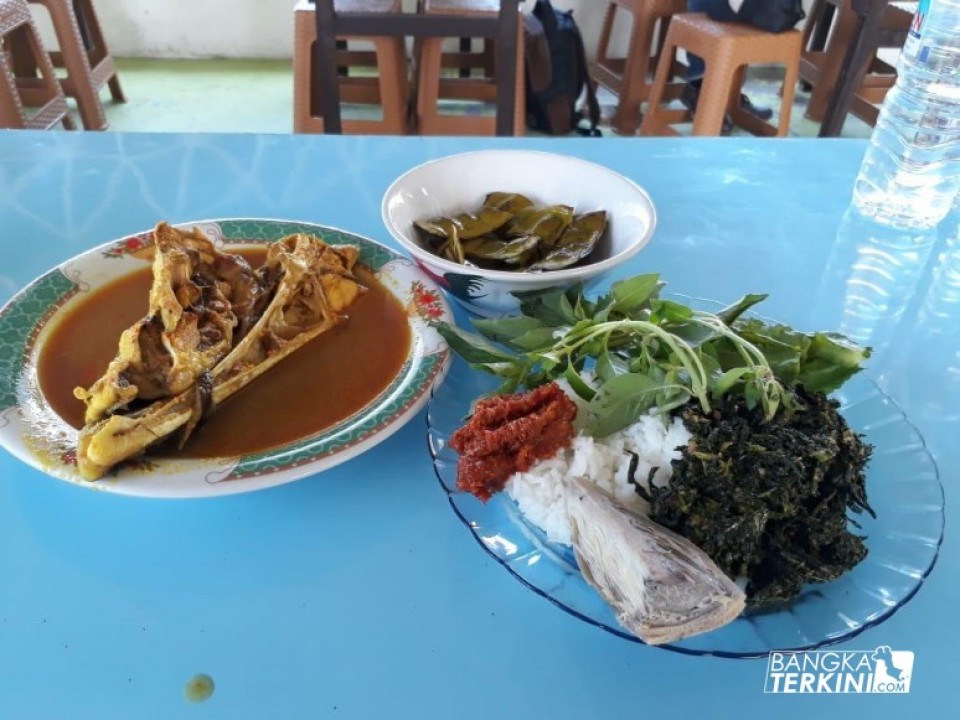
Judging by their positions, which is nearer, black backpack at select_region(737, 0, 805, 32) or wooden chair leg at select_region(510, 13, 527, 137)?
wooden chair leg at select_region(510, 13, 527, 137)

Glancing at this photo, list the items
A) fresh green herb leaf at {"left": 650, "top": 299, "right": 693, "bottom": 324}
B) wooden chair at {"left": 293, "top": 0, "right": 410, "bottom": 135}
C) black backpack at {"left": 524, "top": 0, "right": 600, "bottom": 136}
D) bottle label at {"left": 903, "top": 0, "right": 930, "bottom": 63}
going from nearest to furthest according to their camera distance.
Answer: fresh green herb leaf at {"left": 650, "top": 299, "right": 693, "bottom": 324}
bottle label at {"left": 903, "top": 0, "right": 930, "bottom": 63}
wooden chair at {"left": 293, "top": 0, "right": 410, "bottom": 135}
black backpack at {"left": 524, "top": 0, "right": 600, "bottom": 136}

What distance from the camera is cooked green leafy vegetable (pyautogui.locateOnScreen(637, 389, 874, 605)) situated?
1.89ft

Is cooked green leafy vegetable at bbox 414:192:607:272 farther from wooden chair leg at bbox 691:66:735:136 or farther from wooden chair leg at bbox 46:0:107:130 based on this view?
wooden chair leg at bbox 46:0:107:130

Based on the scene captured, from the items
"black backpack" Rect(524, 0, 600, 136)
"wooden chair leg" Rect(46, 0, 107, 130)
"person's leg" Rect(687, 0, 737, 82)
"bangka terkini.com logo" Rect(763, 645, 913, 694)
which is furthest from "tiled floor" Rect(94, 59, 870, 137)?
"bangka terkini.com logo" Rect(763, 645, 913, 694)

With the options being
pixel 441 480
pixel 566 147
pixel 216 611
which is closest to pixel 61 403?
pixel 216 611

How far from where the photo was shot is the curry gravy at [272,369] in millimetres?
762

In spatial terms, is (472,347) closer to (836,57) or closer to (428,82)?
(428,82)

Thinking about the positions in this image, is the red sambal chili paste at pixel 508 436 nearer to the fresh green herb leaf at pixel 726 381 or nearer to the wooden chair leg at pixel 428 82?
the fresh green herb leaf at pixel 726 381

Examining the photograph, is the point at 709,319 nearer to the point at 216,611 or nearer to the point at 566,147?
the point at 216,611

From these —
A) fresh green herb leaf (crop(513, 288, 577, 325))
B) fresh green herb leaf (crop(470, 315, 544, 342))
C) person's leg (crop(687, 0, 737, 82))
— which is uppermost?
fresh green herb leaf (crop(513, 288, 577, 325))

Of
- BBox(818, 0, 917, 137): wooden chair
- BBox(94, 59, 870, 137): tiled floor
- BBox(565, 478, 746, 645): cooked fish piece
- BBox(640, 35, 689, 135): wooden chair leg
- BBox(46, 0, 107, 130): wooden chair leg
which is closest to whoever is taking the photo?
BBox(565, 478, 746, 645): cooked fish piece

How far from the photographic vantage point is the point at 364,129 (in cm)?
264

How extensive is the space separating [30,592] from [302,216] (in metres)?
0.73

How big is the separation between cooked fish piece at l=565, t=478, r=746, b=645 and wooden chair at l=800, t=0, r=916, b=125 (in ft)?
10.3
